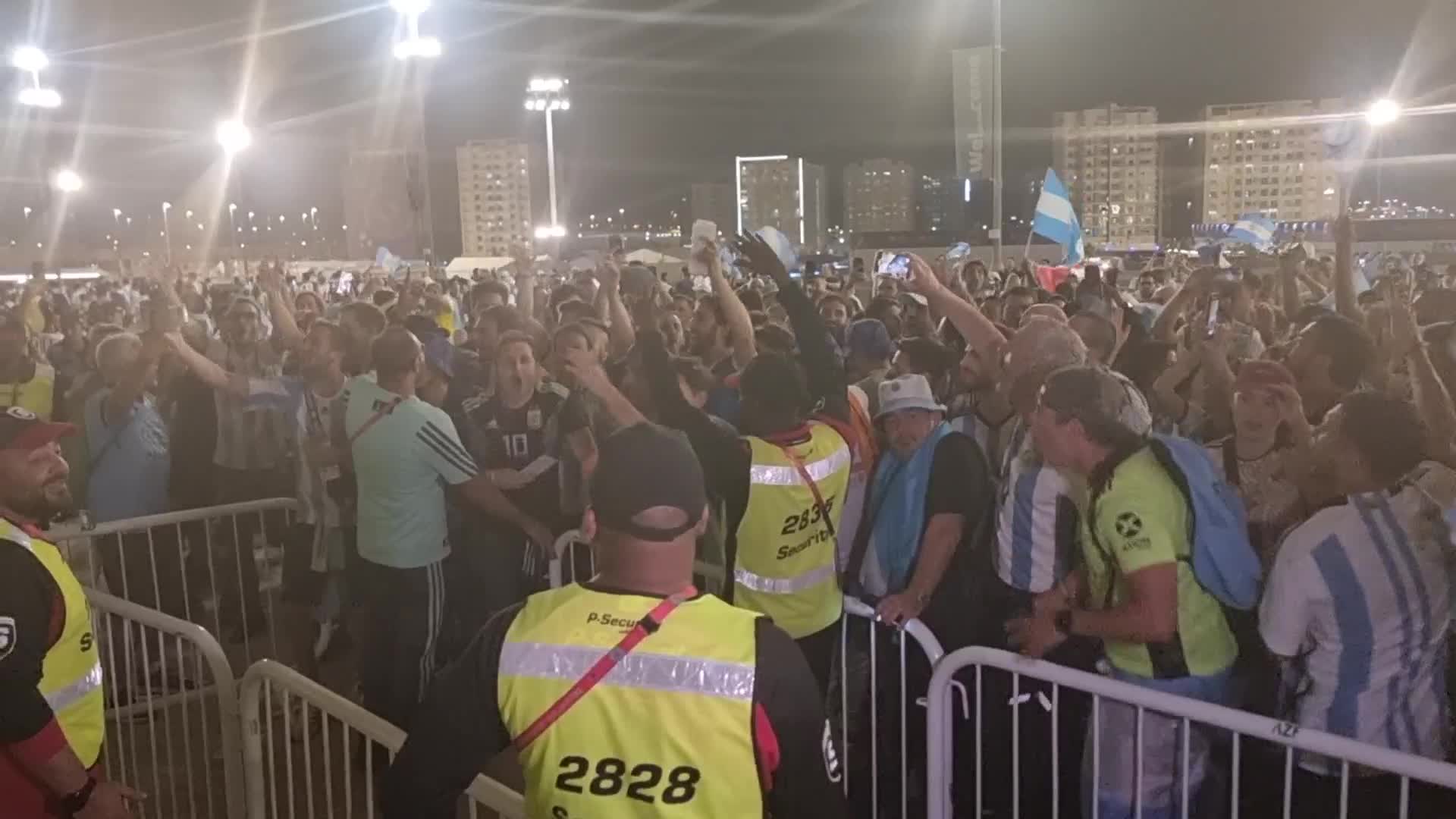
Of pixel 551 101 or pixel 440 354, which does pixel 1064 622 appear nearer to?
pixel 440 354

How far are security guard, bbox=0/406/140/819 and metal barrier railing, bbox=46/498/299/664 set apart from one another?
101 inches

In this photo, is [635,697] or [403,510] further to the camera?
[403,510]

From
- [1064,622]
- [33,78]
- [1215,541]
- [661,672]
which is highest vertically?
[33,78]

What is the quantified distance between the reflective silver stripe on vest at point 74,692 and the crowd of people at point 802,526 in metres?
0.22

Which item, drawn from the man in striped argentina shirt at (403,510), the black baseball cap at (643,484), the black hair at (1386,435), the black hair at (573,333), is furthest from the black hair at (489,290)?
the black baseball cap at (643,484)

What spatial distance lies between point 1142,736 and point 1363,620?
0.73m

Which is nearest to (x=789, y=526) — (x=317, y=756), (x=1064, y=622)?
(x=1064, y=622)

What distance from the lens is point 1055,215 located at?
15.2 metres

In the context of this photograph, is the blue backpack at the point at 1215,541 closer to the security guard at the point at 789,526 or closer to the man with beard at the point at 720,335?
the security guard at the point at 789,526

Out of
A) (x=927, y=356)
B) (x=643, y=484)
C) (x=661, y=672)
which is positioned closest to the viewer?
(x=661, y=672)

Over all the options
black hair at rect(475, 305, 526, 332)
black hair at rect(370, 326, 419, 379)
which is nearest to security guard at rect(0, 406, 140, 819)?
black hair at rect(370, 326, 419, 379)

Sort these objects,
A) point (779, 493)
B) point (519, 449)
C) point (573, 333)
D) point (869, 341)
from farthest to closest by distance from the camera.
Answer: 1. point (869, 341)
2. point (519, 449)
3. point (573, 333)
4. point (779, 493)

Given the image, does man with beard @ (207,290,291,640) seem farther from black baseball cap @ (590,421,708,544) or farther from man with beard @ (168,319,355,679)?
black baseball cap @ (590,421,708,544)

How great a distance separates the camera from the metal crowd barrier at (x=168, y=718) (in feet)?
13.3
